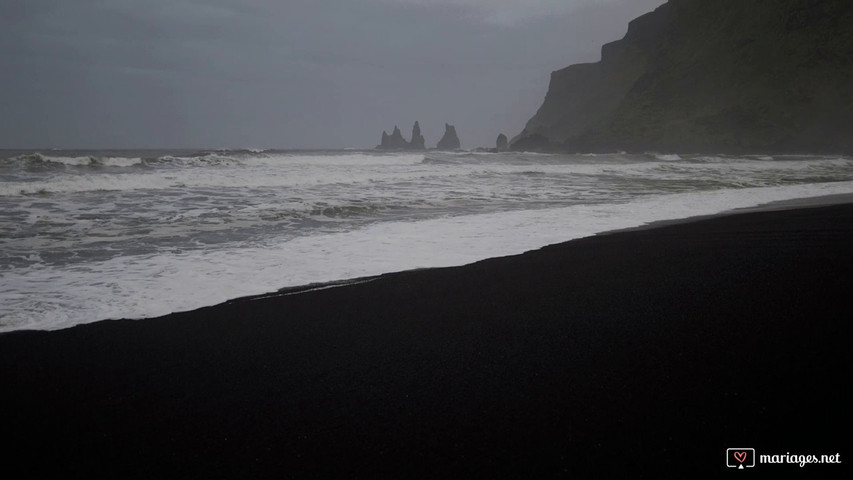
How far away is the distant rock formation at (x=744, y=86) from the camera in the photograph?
53406 millimetres

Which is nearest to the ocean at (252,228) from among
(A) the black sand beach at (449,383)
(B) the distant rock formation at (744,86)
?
(A) the black sand beach at (449,383)

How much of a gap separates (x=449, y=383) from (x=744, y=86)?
72.3 metres

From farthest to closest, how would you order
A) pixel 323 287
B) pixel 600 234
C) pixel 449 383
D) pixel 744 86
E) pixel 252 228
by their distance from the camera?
pixel 744 86 → pixel 252 228 → pixel 600 234 → pixel 323 287 → pixel 449 383

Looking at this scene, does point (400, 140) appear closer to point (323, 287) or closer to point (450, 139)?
point (450, 139)

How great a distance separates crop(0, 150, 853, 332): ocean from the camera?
12.8 feet

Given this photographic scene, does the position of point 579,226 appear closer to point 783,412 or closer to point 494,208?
point 494,208

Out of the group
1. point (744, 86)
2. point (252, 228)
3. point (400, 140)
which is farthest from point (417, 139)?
point (252, 228)

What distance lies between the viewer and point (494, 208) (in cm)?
954

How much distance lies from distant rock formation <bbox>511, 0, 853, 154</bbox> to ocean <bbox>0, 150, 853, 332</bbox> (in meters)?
54.0

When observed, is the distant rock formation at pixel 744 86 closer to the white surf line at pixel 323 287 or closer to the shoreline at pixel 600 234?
the shoreline at pixel 600 234

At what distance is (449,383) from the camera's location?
207 centimetres

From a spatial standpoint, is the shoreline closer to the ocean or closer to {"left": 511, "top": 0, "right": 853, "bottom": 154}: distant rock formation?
the ocean

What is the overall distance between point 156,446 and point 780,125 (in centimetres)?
7115

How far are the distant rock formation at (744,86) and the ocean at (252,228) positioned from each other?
54.0 m
